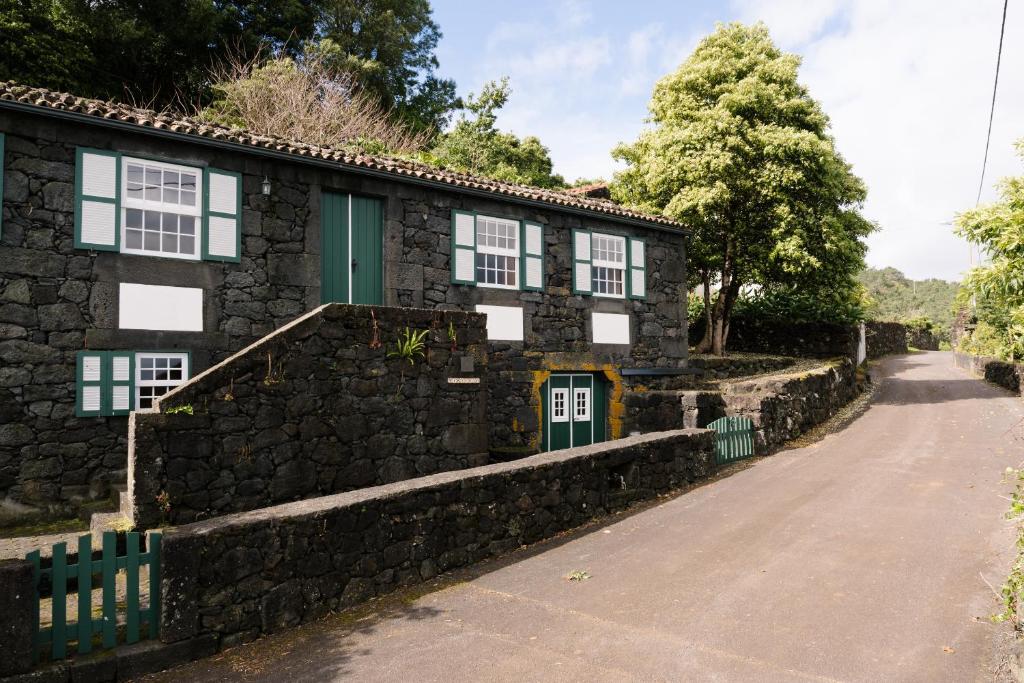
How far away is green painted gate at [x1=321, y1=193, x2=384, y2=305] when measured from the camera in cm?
1127

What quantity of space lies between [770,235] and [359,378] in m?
15.8

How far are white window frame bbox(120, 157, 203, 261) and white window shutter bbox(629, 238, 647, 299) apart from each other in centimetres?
927

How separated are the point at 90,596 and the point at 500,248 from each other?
9.81 m

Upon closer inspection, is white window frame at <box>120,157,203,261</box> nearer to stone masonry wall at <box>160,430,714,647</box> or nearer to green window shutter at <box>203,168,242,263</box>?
green window shutter at <box>203,168,242,263</box>

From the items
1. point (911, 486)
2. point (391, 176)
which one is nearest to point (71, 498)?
point (391, 176)

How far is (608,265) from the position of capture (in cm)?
1490

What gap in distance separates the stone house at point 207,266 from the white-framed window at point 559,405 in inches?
1.4

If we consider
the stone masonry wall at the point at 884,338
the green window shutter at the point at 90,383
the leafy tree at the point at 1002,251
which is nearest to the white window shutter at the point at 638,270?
the leafy tree at the point at 1002,251

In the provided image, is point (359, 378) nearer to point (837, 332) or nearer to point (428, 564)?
point (428, 564)

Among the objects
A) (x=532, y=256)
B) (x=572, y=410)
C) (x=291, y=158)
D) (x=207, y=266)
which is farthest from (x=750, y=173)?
(x=207, y=266)

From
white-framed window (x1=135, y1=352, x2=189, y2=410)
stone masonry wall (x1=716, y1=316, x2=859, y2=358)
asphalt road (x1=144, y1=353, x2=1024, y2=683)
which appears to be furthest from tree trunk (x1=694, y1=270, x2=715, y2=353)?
white-framed window (x1=135, y1=352, x2=189, y2=410)

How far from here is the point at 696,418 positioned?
13.1 metres

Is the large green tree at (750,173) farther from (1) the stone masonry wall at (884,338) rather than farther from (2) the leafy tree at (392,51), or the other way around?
(1) the stone masonry wall at (884,338)

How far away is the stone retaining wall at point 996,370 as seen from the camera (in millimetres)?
21077
